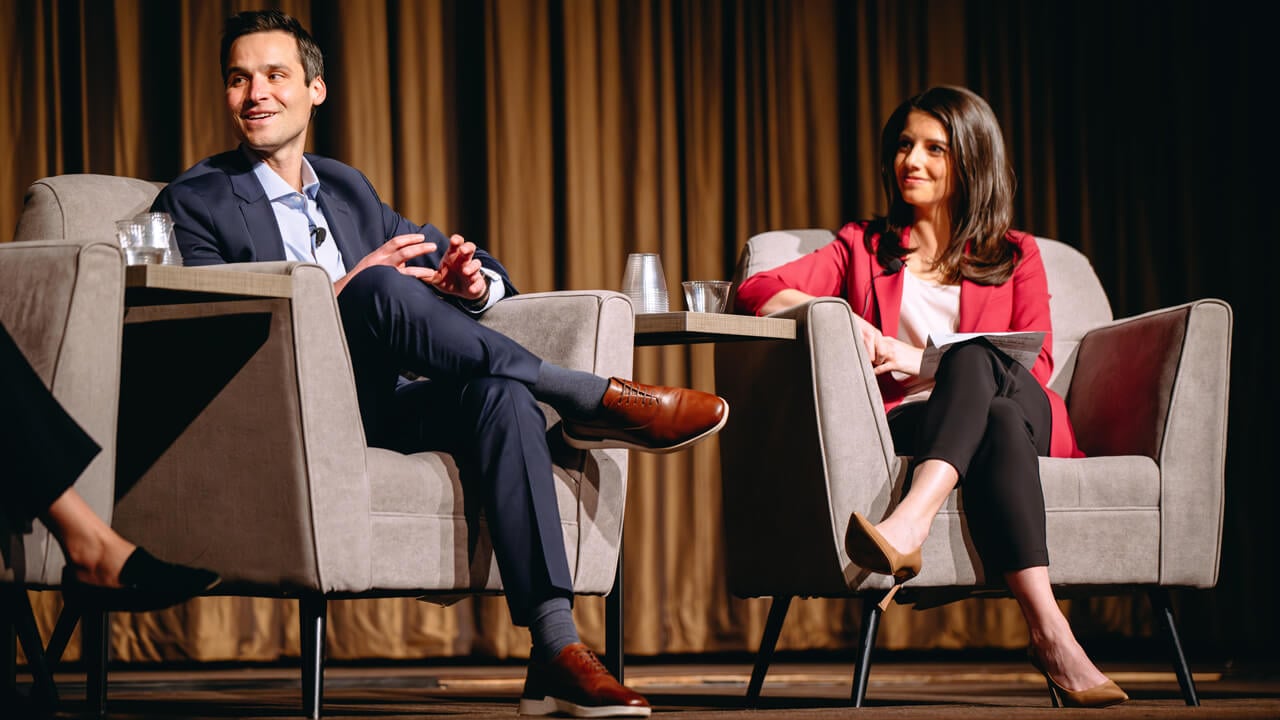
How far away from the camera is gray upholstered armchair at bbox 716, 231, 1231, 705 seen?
7.26 ft

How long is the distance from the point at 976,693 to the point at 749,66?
198cm

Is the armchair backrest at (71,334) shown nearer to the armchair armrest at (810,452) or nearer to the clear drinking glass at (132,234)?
the clear drinking glass at (132,234)

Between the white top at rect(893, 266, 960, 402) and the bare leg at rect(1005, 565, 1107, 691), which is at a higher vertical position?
the white top at rect(893, 266, 960, 402)

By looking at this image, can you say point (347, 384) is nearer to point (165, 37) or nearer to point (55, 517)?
point (55, 517)

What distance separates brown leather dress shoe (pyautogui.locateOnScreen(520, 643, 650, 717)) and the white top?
1.08 metres

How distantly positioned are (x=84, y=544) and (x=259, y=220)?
72cm

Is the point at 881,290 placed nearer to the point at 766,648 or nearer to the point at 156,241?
the point at 766,648

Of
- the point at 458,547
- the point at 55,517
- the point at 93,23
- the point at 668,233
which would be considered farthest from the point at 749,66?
the point at 55,517

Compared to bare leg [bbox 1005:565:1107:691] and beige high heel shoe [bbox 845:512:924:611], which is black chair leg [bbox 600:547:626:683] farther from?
bare leg [bbox 1005:565:1107:691]

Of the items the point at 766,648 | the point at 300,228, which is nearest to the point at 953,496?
the point at 766,648

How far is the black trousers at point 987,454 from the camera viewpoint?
2137 millimetres

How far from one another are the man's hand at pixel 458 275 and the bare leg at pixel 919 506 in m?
0.74

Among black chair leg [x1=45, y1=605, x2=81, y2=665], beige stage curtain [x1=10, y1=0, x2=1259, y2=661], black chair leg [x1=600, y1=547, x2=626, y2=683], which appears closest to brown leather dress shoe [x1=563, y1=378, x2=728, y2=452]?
black chair leg [x1=600, y1=547, x2=626, y2=683]

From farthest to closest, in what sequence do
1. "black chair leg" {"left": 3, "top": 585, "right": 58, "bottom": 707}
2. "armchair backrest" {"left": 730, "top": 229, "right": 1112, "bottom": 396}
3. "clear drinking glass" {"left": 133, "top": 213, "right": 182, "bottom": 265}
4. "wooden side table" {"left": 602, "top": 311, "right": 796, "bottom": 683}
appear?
"armchair backrest" {"left": 730, "top": 229, "right": 1112, "bottom": 396} → "wooden side table" {"left": 602, "top": 311, "right": 796, "bottom": 683} → "clear drinking glass" {"left": 133, "top": 213, "right": 182, "bottom": 265} → "black chair leg" {"left": 3, "top": 585, "right": 58, "bottom": 707}
